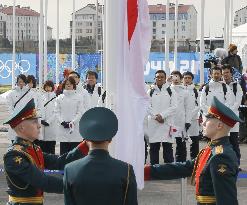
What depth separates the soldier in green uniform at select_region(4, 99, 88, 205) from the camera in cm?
496

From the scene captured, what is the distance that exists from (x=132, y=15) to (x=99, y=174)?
2453 mm

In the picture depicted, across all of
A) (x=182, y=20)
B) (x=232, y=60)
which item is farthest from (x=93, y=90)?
(x=182, y=20)

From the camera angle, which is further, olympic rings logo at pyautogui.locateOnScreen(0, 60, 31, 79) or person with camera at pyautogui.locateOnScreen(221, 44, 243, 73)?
olympic rings logo at pyautogui.locateOnScreen(0, 60, 31, 79)

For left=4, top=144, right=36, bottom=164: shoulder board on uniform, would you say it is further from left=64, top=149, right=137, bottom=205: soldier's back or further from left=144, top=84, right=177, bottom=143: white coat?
left=144, top=84, right=177, bottom=143: white coat

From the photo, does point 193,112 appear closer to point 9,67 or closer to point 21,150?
point 21,150

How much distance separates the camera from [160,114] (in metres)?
11.8

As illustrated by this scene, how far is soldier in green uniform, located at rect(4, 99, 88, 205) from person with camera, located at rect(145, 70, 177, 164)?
21.2 feet

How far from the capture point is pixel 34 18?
448ft

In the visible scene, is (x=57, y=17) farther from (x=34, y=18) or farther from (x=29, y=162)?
(x=34, y=18)

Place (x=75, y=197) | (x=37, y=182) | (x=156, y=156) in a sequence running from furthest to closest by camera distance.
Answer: (x=156, y=156) → (x=37, y=182) → (x=75, y=197)

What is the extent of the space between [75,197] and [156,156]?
776 cm

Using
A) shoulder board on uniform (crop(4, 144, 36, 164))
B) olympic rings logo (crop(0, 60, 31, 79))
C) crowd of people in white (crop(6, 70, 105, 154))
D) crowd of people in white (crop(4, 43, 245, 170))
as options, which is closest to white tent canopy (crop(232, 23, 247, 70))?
olympic rings logo (crop(0, 60, 31, 79))

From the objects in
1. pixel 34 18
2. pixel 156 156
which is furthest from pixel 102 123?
pixel 34 18

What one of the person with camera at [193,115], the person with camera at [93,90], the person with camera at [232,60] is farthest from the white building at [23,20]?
the person with camera at [193,115]
